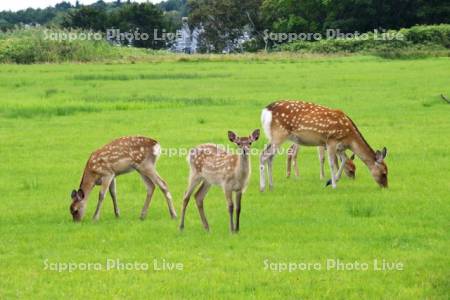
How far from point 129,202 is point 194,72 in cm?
2720

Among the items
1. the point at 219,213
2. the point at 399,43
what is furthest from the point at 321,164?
the point at 399,43

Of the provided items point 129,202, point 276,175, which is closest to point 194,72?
point 276,175

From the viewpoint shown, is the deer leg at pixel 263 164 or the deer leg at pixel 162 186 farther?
the deer leg at pixel 263 164

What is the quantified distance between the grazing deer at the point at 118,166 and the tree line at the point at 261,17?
6148 centimetres

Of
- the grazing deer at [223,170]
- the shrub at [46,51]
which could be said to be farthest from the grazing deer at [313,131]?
the shrub at [46,51]

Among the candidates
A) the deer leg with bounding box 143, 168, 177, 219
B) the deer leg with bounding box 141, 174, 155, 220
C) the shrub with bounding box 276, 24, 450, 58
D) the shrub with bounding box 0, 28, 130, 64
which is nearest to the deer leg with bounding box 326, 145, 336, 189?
the deer leg with bounding box 143, 168, 177, 219

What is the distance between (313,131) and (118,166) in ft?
13.6

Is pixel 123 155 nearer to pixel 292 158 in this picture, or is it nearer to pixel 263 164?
pixel 263 164

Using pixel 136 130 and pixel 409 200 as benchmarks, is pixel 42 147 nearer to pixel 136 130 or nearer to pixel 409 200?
pixel 136 130

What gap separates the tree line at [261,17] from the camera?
73812 mm

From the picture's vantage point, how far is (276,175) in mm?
17297

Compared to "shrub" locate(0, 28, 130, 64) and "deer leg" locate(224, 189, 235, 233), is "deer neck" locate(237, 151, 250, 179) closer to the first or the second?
"deer leg" locate(224, 189, 235, 233)

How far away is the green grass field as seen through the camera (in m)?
9.82

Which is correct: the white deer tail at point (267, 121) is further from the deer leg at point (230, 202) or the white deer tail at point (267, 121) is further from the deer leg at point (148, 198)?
the deer leg at point (230, 202)
